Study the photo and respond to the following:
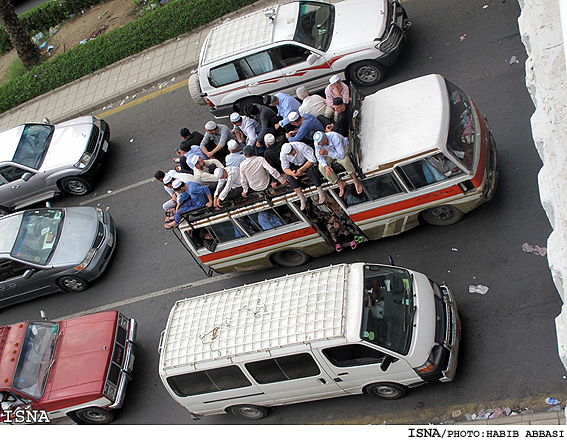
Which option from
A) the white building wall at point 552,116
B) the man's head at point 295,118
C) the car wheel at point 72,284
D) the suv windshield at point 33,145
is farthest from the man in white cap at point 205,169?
the suv windshield at point 33,145

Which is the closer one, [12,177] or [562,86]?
[562,86]

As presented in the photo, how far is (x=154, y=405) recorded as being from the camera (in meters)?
10.8

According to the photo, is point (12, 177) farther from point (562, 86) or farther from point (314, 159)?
point (562, 86)

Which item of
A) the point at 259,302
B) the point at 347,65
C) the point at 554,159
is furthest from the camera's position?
the point at 347,65

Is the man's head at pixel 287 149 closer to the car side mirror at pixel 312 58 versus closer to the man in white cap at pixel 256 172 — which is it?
the man in white cap at pixel 256 172

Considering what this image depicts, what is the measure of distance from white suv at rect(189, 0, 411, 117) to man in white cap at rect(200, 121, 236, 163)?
2303 mm

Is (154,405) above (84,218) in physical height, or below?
below

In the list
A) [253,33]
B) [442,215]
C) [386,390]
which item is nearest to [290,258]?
[442,215]

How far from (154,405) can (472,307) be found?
5.59 meters

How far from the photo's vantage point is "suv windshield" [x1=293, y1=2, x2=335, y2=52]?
12.8 metres

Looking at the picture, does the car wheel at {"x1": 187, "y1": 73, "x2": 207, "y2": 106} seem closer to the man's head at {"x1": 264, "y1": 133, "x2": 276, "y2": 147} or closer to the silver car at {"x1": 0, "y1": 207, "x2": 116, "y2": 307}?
the silver car at {"x1": 0, "y1": 207, "x2": 116, "y2": 307}

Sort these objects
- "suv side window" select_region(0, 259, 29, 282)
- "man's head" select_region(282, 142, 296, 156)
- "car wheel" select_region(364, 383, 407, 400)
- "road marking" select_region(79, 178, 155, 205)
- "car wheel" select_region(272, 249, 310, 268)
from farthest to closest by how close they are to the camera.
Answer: "road marking" select_region(79, 178, 155, 205) → "suv side window" select_region(0, 259, 29, 282) → "car wheel" select_region(272, 249, 310, 268) → "man's head" select_region(282, 142, 296, 156) → "car wheel" select_region(364, 383, 407, 400)

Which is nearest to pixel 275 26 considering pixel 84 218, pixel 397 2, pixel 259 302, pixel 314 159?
pixel 397 2

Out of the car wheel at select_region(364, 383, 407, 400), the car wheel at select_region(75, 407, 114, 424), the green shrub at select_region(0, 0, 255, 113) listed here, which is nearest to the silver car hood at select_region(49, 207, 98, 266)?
the car wheel at select_region(75, 407, 114, 424)
